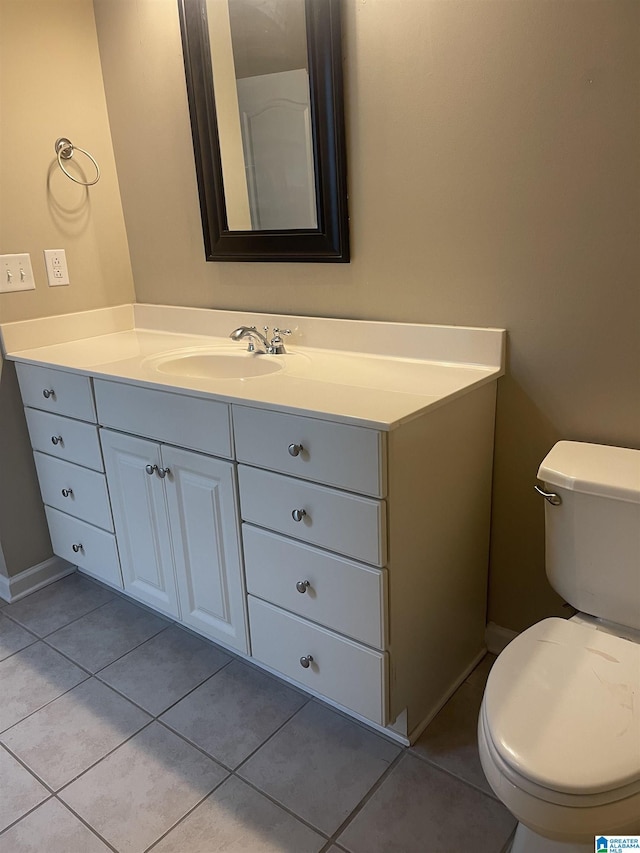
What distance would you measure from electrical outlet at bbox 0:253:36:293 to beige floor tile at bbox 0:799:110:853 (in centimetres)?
145

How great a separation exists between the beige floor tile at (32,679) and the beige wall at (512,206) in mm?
1247

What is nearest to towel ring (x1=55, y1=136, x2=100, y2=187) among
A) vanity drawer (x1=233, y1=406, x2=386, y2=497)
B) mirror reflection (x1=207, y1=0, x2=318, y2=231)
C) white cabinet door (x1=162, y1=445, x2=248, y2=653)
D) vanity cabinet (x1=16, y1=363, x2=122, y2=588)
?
mirror reflection (x1=207, y1=0, x2=318, y2=231)

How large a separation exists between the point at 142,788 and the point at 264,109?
1742 mm

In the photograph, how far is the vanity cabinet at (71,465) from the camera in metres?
1.85

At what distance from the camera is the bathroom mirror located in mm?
1591

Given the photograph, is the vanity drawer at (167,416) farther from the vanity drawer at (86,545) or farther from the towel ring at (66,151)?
the towel ring at (66,151)

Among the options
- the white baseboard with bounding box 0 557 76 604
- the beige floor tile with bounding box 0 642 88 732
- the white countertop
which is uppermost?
the white countertop

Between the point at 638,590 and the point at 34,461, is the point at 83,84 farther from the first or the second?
the point at 638,590

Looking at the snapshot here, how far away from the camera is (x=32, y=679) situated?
1.80m

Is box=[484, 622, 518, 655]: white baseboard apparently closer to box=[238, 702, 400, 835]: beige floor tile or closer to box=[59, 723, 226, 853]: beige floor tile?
box=[238, 702, 400, 835]: beige floor tile

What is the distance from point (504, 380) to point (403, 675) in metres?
0.74

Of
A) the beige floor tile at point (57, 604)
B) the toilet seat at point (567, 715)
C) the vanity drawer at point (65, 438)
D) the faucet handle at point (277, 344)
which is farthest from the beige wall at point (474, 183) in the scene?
the beige floor tile at point (57, 604)

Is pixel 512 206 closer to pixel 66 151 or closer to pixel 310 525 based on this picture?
pixel 310 525

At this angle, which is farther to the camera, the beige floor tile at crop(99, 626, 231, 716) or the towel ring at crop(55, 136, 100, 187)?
the towel ring at crop(55, 136, 100, 187)
